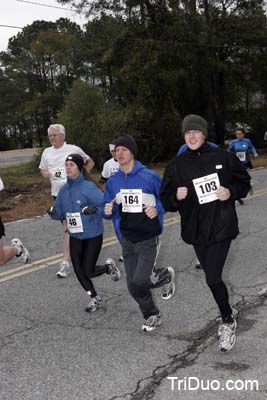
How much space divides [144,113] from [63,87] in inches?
1570

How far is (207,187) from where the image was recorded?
4.27m

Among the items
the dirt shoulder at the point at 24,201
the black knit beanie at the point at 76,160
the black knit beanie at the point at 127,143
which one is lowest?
the dirt shoulder at the point at 24,201

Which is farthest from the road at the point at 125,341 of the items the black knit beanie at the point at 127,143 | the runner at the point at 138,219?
the black knit beanie at the point at 127,143

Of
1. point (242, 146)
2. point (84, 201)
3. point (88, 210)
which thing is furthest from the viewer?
point (242, 146)

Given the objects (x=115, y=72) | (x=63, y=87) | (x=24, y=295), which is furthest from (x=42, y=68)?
(x=24, y=295)

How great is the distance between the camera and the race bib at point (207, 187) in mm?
4262

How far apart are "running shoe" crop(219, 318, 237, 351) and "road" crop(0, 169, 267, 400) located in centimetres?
6

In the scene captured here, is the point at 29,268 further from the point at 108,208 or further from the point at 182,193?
the point at 182,193

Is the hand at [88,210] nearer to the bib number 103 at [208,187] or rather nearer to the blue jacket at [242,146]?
the bib number 103 at [208,187]

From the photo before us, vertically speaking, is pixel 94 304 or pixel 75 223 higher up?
pixel 75 223

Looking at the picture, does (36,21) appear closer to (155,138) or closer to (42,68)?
(42,68)

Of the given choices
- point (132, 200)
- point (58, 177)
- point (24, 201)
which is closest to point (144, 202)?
point (132, 200)

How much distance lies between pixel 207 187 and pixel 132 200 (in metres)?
0.77

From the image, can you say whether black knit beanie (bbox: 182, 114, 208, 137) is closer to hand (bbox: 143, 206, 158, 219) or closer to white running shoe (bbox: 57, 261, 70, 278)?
hand (bbox: 143, 206, 158, 219)
